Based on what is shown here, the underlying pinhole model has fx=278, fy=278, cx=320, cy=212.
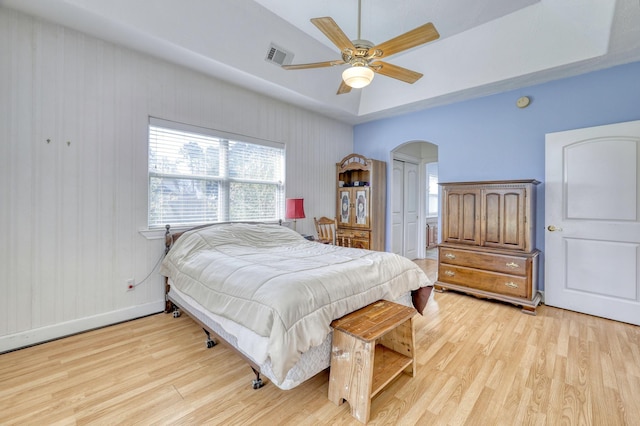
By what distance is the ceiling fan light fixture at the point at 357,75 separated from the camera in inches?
87.8

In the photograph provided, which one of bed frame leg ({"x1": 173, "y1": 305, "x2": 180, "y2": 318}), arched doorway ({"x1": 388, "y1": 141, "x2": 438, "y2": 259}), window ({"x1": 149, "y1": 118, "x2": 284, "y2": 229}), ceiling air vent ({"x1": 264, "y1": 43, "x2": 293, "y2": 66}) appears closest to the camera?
bed frame leg ({"x1": 173, "y1": 305, "x2": 180, "y2": 318})

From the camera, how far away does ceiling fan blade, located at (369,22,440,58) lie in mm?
1940

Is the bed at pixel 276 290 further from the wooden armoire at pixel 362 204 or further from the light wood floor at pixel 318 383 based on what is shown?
the wooden armoire at pixel 362 204

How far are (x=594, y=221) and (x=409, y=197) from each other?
329 centimetres

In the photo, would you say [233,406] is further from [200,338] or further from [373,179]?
[373,179]

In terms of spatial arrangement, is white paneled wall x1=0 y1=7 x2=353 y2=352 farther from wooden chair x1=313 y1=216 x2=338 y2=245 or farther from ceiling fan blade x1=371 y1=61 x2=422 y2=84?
wooden chair x1=313 y1=216 x2=338 y2=245

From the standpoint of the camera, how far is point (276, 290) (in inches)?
66.7

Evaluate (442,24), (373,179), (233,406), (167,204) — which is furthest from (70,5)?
(373,179)

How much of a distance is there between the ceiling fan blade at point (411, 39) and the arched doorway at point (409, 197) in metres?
3.12

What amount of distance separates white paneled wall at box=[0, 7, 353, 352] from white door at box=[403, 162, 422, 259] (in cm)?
438

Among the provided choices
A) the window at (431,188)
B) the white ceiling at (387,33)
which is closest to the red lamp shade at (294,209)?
the white ceiling at (387,33)

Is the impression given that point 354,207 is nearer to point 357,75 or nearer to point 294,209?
point 294,209

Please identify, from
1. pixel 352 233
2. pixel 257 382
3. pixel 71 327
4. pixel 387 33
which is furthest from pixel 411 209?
pixel 71 327

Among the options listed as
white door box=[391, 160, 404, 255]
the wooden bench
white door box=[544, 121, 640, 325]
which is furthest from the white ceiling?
the wooden bench
